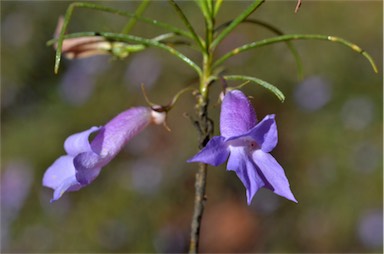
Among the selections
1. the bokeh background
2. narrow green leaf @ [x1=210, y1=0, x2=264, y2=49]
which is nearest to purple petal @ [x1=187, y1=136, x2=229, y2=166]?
narrow green leaf @ [x1=210, y1=0, x2=264, y2=49]

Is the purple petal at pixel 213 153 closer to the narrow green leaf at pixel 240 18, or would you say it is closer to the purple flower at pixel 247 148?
the purple flower at pixel 247 148

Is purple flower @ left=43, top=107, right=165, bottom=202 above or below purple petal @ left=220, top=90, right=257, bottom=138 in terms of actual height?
below

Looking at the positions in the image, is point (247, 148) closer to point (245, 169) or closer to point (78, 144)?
point (245, 169)

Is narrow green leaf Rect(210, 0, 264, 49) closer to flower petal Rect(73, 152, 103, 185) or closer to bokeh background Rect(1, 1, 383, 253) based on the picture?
flower petal Rect(73, 152, 103, 185)

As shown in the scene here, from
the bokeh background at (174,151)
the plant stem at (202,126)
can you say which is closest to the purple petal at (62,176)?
the plant stem at (202,126)

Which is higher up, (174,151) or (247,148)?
(247,148)

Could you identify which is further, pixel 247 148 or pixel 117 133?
pixel 117 133

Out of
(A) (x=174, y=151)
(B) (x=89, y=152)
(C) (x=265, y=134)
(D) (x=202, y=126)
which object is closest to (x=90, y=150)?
(B) (x=89, y=152)
